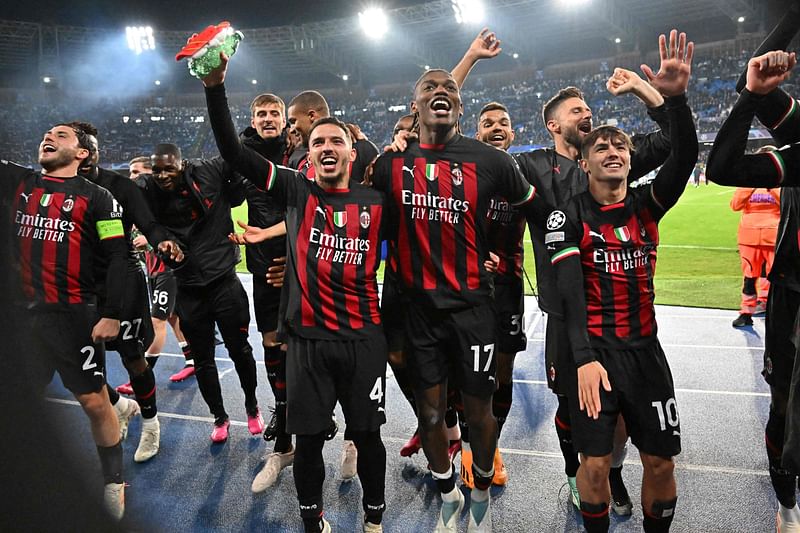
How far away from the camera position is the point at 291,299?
2.60 meters

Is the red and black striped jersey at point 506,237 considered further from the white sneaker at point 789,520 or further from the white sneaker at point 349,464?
the white sneaker at point 789,520

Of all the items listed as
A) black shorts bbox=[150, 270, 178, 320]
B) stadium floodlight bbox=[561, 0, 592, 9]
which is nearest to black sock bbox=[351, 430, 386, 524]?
black shorts bbox=[150, 270, 178, 320]

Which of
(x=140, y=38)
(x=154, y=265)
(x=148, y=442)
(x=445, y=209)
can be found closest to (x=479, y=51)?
(x=445, y=209)

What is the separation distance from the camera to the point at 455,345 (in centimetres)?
265

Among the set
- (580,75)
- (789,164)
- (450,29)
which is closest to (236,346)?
(789,164)

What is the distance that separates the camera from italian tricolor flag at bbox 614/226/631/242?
2340mm

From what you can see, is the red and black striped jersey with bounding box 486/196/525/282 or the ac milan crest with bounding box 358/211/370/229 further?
the red and black striped jersey with bounding box 486/196/525/282

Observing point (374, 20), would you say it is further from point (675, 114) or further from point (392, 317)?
point (675, 114)

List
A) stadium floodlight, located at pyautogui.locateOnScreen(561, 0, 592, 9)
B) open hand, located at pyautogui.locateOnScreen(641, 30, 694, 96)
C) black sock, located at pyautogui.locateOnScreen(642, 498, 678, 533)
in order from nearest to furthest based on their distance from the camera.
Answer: open hand, located at pyautogui.locateOnScreen(641, 30, 694, 96), black sock, located at pyautogui.locateOnScreen(642, 498, 678, 533), stadium floodlight, located at pyautogui.locateOnScreen(561, 0, 592, 9)

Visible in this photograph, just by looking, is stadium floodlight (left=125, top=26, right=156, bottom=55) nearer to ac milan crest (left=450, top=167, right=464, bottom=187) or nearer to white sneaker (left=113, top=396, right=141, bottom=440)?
white sneaker (left=113, top=396, right=141, bottom=440)

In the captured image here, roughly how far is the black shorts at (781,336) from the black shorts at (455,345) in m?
1.34

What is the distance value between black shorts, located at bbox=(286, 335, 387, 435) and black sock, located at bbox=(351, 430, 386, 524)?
7 centimetres

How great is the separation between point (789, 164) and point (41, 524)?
2530 millimetres

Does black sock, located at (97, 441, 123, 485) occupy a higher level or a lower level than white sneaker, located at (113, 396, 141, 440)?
higher
